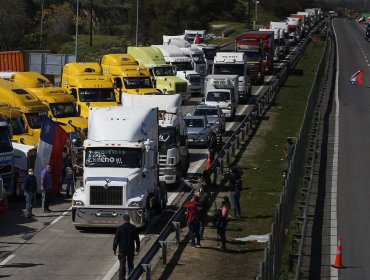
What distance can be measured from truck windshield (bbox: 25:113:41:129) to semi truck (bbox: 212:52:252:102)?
23.5 m

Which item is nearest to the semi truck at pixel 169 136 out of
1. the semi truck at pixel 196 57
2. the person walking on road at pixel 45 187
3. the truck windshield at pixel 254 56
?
the person walking on road at pixel 45 187

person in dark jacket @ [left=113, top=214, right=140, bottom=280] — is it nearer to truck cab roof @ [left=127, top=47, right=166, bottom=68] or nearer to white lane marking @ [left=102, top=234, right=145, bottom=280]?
white lane marking @ [left=102, top=234, right=145, bottom=280]

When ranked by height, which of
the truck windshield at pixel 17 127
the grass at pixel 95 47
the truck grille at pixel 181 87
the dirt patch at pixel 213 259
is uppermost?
the truck windshield at pixel 17 127

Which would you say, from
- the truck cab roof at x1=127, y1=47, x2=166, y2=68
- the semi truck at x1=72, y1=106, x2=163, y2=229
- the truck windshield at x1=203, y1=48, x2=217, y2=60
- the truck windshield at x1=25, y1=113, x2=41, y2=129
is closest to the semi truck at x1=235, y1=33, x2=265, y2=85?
the truck windshield at x1=203, y1=48, x2=217, y2=60

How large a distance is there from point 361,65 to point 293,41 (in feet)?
78.6

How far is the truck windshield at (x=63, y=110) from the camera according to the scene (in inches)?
1509

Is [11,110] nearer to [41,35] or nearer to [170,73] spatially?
[170,73]

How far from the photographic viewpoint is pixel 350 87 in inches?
2827

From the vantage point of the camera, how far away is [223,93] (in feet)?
165

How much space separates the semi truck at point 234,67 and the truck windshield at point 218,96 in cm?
702

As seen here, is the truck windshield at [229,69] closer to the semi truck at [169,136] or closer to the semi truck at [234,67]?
the semi truck at [234,67]

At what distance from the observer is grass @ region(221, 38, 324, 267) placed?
28.2m

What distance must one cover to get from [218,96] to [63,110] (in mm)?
13332

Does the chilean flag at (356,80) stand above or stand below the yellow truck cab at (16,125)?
below
